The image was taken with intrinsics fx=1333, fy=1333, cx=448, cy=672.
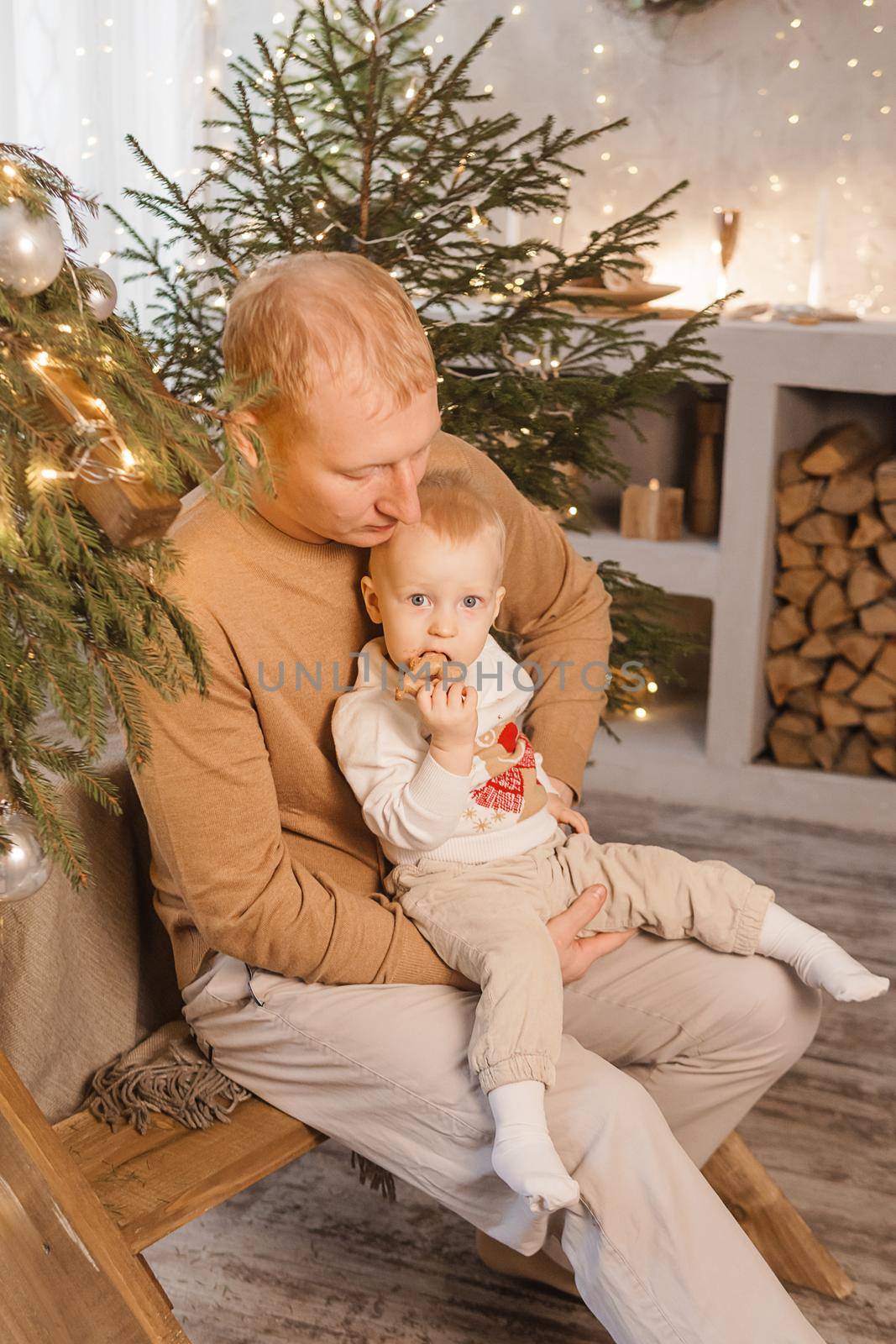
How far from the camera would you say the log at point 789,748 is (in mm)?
3131

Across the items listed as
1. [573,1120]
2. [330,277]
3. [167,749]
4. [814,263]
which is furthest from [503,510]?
[814,263]

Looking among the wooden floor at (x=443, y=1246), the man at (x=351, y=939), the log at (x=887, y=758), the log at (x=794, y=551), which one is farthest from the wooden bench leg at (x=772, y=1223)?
the log at (x=794, y=551)

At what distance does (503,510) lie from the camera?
1677mm

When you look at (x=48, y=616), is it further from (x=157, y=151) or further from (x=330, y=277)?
(x=157, y=151)

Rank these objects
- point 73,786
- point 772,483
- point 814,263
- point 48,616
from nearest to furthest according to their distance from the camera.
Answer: point 48,616
point 73,786
point 772,483
point 814,263

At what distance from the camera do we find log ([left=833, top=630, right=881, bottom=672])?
2.98 metres

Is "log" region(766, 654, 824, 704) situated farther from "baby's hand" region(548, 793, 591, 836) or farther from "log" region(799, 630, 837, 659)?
"baby's hand" region(548, 793, 591, 836)

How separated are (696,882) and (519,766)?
24cm

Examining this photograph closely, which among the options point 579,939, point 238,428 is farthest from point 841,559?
point 238,428

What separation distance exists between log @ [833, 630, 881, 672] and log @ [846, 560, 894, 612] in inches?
2.7

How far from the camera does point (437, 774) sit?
4.31 ft

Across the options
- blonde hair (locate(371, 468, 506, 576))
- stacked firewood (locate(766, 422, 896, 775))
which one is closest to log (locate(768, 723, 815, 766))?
stacked firewood (locate(766, 422, 896, 775))

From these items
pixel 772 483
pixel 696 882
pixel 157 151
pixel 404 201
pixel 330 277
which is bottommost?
pixel 696 882
